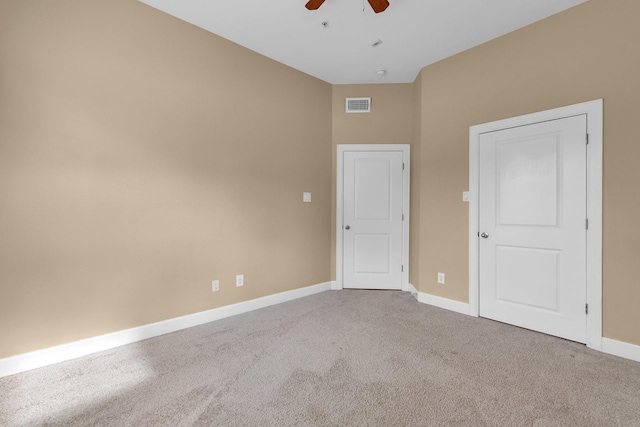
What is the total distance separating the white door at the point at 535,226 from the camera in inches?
99.5

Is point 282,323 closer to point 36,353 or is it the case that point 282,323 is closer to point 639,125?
point 36,353

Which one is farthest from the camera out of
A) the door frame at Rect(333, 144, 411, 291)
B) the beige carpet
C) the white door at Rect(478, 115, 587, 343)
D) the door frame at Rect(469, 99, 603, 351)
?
the door frame at Rect(333, 144, 411, 291)

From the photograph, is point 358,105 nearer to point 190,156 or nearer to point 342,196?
point 342,196

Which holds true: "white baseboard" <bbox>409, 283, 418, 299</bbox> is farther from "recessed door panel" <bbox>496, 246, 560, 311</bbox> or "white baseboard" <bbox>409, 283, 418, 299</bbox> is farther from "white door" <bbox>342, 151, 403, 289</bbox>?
"recessed door panel" <bbox>496, 246, 560, 311</bbox>

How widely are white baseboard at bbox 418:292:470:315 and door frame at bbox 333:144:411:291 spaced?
44 centimetres

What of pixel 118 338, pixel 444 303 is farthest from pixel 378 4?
pixel 118 338

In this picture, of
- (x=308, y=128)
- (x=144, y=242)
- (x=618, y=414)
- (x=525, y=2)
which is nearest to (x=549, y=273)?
(x=618, y=414)

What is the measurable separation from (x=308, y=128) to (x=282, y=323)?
2.43 m

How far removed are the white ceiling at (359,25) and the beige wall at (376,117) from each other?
1.60 ft

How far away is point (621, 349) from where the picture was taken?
2.28 meters

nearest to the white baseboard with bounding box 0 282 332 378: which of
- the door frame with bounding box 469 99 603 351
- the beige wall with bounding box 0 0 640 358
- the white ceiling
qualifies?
the beige wall with bounding box 0 0 640 358

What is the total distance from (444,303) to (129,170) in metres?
3.52

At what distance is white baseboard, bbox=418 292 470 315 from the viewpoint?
3.23 meters

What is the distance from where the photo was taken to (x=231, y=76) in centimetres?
310
